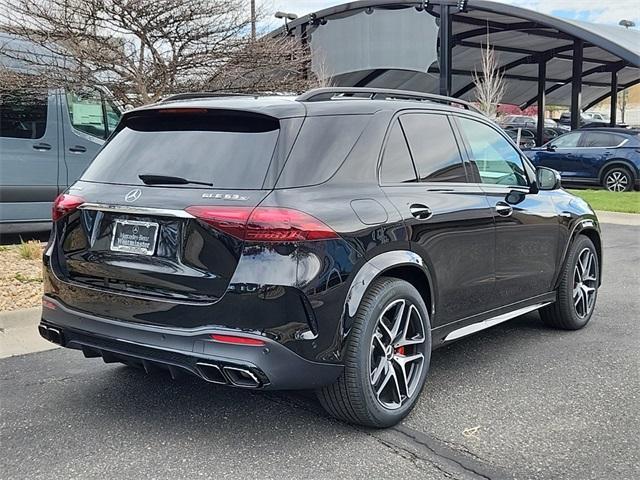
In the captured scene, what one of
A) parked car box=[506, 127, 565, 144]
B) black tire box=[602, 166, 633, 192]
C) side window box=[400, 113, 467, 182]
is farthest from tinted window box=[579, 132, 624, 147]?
side window box=[400, 113, 467, 182]

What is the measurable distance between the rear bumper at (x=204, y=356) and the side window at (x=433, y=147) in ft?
4.66

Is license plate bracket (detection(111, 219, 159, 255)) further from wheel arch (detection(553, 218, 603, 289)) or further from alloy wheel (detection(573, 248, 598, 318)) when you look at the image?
alloy wheel (detection(573, 248, 598, 318))

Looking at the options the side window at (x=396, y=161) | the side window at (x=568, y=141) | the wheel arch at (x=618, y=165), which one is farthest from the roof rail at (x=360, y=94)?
the side window at (x=568, y=141)

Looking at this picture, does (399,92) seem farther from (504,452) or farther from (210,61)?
(210,61)

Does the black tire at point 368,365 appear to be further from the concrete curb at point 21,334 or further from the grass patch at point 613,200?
the grass patch at point 613,200

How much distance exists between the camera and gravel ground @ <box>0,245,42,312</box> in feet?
19.8

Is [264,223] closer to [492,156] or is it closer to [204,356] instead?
[204,356]

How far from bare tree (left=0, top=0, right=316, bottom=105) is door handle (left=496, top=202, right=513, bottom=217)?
512cm

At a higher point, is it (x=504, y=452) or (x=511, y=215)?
(x=511, y=215)

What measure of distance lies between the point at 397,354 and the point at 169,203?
4.76 ft

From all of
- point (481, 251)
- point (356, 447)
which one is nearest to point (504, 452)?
point (356, 447)

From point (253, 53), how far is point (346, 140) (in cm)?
568

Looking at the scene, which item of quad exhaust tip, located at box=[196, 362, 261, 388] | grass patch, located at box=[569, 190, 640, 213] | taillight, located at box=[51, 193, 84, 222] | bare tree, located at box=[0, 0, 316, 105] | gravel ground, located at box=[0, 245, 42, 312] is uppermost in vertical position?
bare tree, located at box=[0, 0, 316, 105]

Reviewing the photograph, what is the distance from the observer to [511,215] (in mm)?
4711
